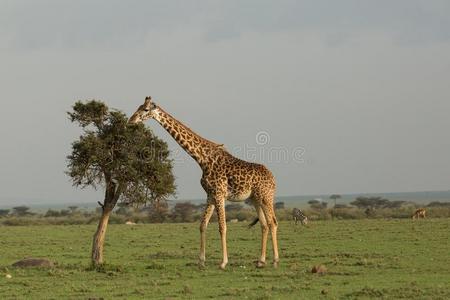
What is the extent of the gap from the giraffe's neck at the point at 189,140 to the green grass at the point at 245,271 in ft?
9.32

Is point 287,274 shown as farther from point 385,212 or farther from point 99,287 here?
point 385,212

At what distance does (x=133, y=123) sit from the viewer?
19.5 m

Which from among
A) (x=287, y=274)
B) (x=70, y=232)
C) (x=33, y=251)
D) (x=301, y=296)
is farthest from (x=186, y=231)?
(x=301, y=296)

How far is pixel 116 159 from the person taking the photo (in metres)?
20.4

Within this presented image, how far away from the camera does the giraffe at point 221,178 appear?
62.6 feet

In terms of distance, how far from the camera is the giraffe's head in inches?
762

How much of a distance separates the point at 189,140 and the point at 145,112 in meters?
1.35

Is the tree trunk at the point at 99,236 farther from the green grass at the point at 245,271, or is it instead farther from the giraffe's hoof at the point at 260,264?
the giraffe's hoof at the point at 260,264

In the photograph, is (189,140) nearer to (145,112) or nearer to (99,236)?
(145,112)

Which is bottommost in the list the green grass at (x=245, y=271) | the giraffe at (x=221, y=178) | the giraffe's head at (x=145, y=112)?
the green grass at (x=245, y=271)

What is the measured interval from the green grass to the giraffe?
102 cm

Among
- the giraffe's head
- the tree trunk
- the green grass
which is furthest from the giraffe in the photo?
the tree trunk

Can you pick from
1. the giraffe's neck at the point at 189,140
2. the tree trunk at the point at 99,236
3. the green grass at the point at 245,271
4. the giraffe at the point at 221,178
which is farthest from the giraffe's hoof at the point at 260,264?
the tree trunk at the point at 99,236

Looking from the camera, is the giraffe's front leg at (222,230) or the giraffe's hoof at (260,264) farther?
the giraffe's hoof at (260,264)
